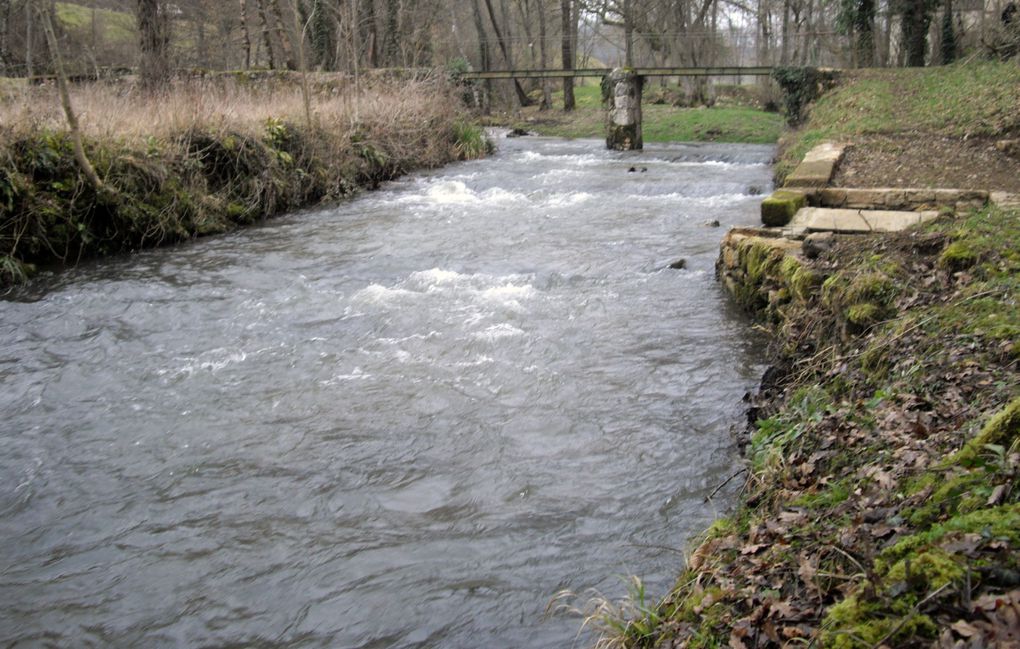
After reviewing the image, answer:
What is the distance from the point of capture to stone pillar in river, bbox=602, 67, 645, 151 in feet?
76.4

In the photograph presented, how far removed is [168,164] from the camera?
11750 mm

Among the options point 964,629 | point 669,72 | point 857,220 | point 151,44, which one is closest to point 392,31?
point 669,72

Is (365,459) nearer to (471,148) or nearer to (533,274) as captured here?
(533,274)

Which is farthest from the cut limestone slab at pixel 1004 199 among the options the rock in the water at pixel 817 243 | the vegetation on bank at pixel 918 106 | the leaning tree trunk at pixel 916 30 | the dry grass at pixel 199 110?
the leaning tree trunk at pixel 916 30

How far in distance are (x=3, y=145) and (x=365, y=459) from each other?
25.9 ft

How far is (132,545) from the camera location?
4305 mm

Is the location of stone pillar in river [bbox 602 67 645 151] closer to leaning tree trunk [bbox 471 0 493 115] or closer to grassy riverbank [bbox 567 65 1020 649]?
leaning tree trunk [bbox 471 0 493 115]

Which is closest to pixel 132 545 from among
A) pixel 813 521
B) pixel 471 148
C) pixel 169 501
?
pixel 169 501

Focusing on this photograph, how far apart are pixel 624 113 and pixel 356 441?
19.8m

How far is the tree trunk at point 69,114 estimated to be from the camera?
9.66m

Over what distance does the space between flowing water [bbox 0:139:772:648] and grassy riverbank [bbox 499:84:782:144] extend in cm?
1716

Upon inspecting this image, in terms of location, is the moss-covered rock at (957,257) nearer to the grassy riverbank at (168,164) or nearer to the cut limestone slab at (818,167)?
the cut limestone slab at (818,167)

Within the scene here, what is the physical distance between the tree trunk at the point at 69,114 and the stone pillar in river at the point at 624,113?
16.0 m

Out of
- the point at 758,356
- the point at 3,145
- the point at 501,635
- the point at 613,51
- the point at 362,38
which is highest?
the point at 613,51
